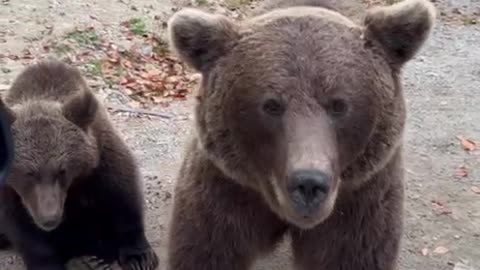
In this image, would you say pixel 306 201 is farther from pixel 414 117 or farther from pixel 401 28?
pixel 414 117

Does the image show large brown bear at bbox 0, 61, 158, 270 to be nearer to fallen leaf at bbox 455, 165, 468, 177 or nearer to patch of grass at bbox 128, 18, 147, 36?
fallen leaf at bbox 455, 165, 468, 177

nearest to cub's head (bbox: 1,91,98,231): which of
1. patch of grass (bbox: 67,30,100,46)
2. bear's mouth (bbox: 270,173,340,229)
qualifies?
bear's mouth (bbox: 270,173,340,229)

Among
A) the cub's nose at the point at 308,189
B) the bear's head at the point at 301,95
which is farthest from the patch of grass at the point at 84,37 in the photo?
the cub's nose at the point at 308,189

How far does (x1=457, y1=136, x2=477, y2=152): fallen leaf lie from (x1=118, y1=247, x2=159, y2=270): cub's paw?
8.48ft

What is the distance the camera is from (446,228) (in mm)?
6195

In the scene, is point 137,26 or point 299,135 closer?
point 299,135

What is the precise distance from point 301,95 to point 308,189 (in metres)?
0.41

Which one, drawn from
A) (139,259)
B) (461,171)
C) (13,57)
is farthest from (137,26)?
(139,259)

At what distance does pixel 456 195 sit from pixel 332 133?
2.86 meters

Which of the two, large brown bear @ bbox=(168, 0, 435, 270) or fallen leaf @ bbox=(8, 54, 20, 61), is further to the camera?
fallen leaf @ bbox=(8, 54, 20, 61)

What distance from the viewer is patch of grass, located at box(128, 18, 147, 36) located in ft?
30.1

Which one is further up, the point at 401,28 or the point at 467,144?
the point at 401,28

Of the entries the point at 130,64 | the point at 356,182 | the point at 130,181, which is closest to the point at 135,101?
the point at 130,64

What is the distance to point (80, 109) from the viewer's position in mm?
5430
